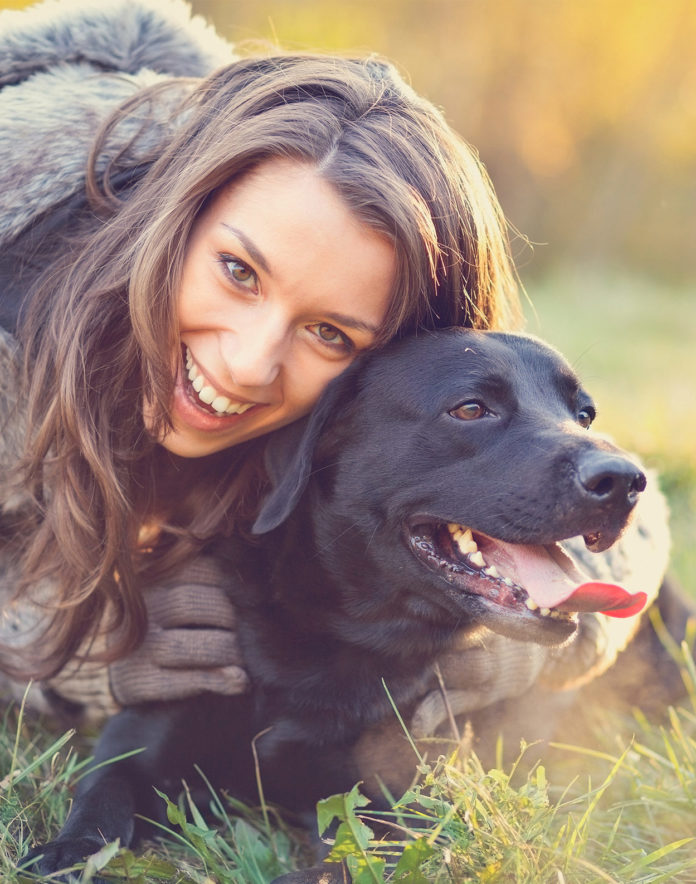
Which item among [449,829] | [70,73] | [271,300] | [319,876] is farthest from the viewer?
[70,73]

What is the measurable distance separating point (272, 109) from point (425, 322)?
55cm

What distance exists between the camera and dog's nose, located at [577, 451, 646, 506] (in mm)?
1778

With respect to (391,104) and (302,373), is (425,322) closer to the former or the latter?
(302,373)

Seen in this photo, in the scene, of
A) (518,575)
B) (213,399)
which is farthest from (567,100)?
(518,575)

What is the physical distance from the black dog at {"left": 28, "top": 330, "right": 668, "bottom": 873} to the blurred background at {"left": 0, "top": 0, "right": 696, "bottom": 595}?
11.2m

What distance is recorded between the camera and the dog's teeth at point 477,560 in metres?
2.00

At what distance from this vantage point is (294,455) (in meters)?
2.12

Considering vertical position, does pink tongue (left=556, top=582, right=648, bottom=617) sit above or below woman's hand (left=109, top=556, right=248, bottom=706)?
above

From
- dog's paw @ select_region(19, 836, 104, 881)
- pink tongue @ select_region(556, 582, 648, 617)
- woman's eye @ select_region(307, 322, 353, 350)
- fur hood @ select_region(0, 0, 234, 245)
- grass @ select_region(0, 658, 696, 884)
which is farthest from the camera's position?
fur hood @ select_region(0, 0, 234, 245)

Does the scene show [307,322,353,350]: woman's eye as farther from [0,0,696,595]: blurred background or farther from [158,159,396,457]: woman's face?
[0,0,696,595]: blurred background

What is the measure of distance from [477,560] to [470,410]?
0.30 m

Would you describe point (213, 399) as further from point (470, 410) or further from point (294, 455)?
point (470, 410)

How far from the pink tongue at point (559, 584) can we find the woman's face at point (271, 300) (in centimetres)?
53

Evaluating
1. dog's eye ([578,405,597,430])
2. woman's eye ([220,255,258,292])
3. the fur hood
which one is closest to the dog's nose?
dog's eye ([578,405,597,430])
